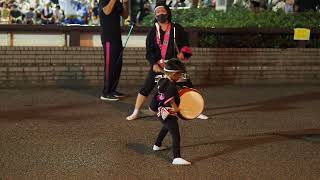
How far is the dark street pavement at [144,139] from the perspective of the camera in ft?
19.7

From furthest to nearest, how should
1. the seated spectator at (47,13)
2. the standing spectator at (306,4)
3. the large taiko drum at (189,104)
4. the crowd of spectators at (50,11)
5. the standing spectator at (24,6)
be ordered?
1. the standing spectator at (24,6)
2. the seated spectator at (47,13)
3. the crowd of spectators at (50,11)
4. the standing spectator at (306,4)
5. the large taiko drum at (189,104)

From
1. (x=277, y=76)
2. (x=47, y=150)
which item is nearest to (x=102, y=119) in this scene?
(x=47, y=150)

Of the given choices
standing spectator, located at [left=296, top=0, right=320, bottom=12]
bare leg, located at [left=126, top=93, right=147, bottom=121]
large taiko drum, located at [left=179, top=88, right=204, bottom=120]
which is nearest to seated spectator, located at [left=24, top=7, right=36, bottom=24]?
standing spectator, located at [left=296, top=0, right=320, bottom=12]

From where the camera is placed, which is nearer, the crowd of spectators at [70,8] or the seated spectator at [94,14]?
the crowd of spectators at [70,8]

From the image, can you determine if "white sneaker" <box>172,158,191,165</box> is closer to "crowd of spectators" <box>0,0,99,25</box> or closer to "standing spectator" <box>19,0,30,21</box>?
"crowd of spectators" <box>0,0,99,25</box>

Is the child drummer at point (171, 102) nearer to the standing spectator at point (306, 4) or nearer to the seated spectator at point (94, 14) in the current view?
the standing spectator at point (306, 4)

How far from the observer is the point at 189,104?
638 cm

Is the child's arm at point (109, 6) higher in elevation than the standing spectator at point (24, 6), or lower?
higher

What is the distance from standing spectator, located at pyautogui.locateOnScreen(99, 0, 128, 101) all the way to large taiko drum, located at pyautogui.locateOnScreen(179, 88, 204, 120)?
11.2ft

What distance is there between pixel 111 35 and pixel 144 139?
275 cm

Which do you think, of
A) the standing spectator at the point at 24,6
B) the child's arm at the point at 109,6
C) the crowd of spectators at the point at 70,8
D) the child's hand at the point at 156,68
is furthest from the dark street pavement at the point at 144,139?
the standing spectator at the point at 24,6

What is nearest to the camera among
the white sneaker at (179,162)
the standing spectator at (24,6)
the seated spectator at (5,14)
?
the white sneaker at (179,162)

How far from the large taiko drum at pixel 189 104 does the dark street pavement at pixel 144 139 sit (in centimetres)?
49

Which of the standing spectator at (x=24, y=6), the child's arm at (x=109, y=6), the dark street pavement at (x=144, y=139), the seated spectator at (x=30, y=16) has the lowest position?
the dark street pavement at (x=144, y=139)
